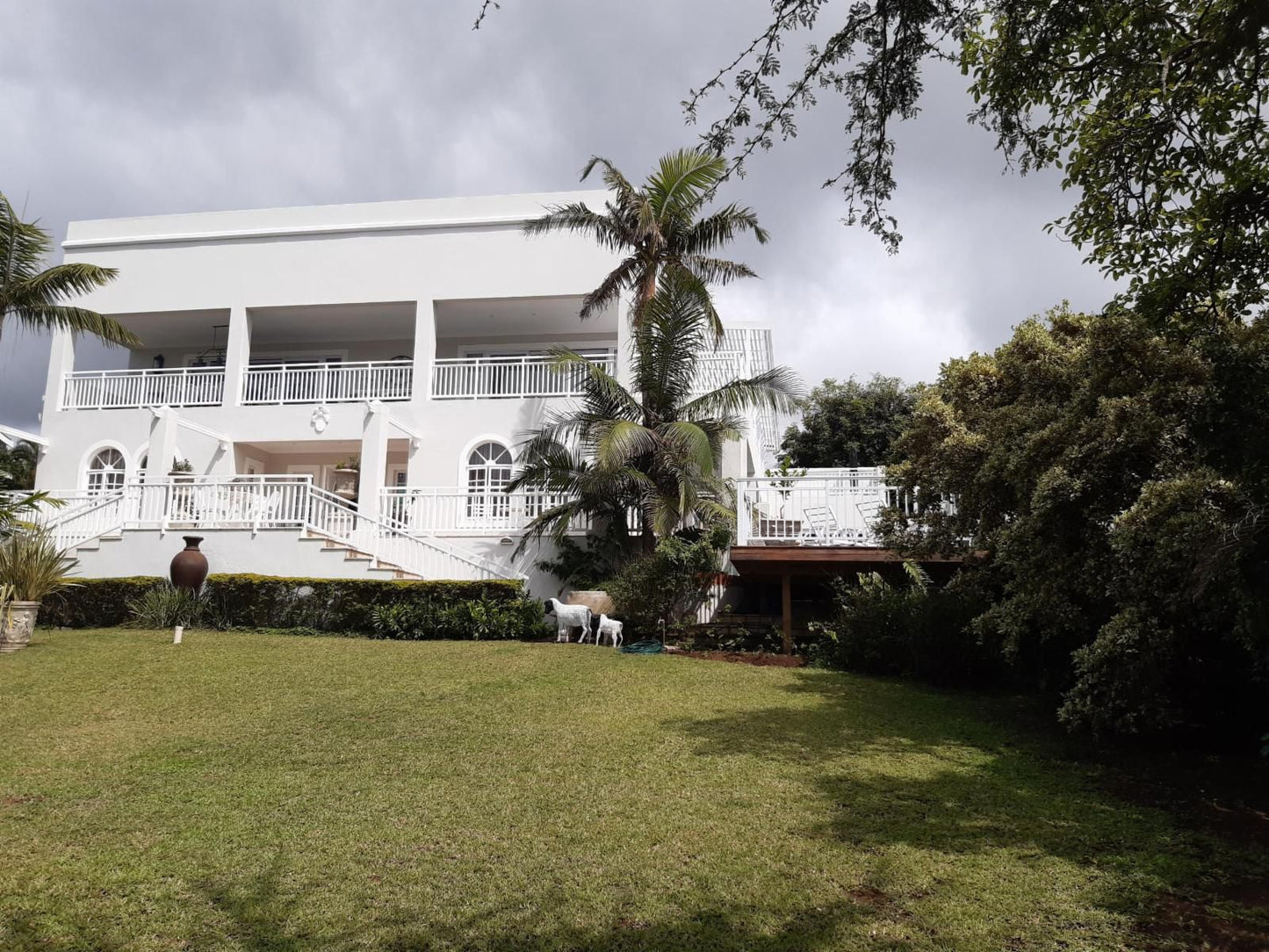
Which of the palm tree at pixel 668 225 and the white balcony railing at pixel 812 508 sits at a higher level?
the palm tree at pixel 668 225

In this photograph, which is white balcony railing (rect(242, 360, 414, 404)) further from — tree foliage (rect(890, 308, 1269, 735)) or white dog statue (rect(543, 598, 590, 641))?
tree foliage (rect(890, 308, 1269, 735))

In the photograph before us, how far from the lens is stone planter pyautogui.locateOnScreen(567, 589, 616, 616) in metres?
13.1

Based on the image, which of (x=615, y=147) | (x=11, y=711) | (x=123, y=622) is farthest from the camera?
(x=123, y=622)

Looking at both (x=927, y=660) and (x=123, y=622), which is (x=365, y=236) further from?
(x=927, y=660)

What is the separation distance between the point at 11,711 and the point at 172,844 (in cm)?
419

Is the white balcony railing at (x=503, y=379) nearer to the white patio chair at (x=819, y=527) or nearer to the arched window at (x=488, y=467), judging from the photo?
the arched window at (x=488, y=467)

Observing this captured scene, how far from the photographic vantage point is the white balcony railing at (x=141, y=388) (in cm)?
1997

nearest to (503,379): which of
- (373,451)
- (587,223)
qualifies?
(373,451)

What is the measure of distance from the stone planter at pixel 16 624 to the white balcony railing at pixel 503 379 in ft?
29.9

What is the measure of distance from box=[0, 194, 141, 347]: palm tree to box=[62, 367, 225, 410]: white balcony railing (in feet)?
19.0

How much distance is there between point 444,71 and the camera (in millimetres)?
5000

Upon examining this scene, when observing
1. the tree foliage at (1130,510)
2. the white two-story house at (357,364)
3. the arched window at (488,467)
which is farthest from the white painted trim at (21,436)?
the tree foliage at (1130,510)

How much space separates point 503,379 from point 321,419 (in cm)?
388

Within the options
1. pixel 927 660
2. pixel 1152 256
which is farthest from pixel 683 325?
pixel 1152 256
